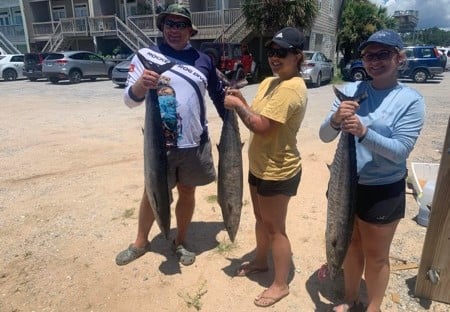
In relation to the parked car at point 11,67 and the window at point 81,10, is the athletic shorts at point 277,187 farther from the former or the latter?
the window at point 81,10

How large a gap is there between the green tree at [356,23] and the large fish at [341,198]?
95.0 ft

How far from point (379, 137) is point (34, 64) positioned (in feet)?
77.4

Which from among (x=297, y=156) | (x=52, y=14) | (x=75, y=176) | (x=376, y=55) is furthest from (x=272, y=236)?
(x=52, y=14)

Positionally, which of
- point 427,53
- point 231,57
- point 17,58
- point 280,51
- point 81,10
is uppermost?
point 81,10

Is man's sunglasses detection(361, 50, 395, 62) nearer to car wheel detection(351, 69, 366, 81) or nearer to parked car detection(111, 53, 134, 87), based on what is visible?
parked car detection(111, 53, 134, 87)

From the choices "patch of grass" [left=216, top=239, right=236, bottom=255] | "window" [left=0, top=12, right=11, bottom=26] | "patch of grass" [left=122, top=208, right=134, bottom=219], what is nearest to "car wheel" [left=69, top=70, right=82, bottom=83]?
"patch of grass" [left=122, top=208, right=134, bottom=219]

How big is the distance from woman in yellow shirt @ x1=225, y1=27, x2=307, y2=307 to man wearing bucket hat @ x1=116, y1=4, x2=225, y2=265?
1.98 ft

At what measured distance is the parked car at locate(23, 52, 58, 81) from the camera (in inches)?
863

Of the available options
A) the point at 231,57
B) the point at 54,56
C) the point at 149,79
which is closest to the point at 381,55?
the point at 149,79

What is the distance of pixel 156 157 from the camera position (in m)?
2.99

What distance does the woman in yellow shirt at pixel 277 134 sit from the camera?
8.38ft

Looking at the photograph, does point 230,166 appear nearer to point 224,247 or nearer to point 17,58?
point 224,247

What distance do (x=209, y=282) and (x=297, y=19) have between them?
19.0 meters

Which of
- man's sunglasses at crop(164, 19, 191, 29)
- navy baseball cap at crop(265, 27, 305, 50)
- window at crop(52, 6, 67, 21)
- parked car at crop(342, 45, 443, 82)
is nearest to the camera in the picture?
navy baseball cap at crop(265, 27, 305, 50)
